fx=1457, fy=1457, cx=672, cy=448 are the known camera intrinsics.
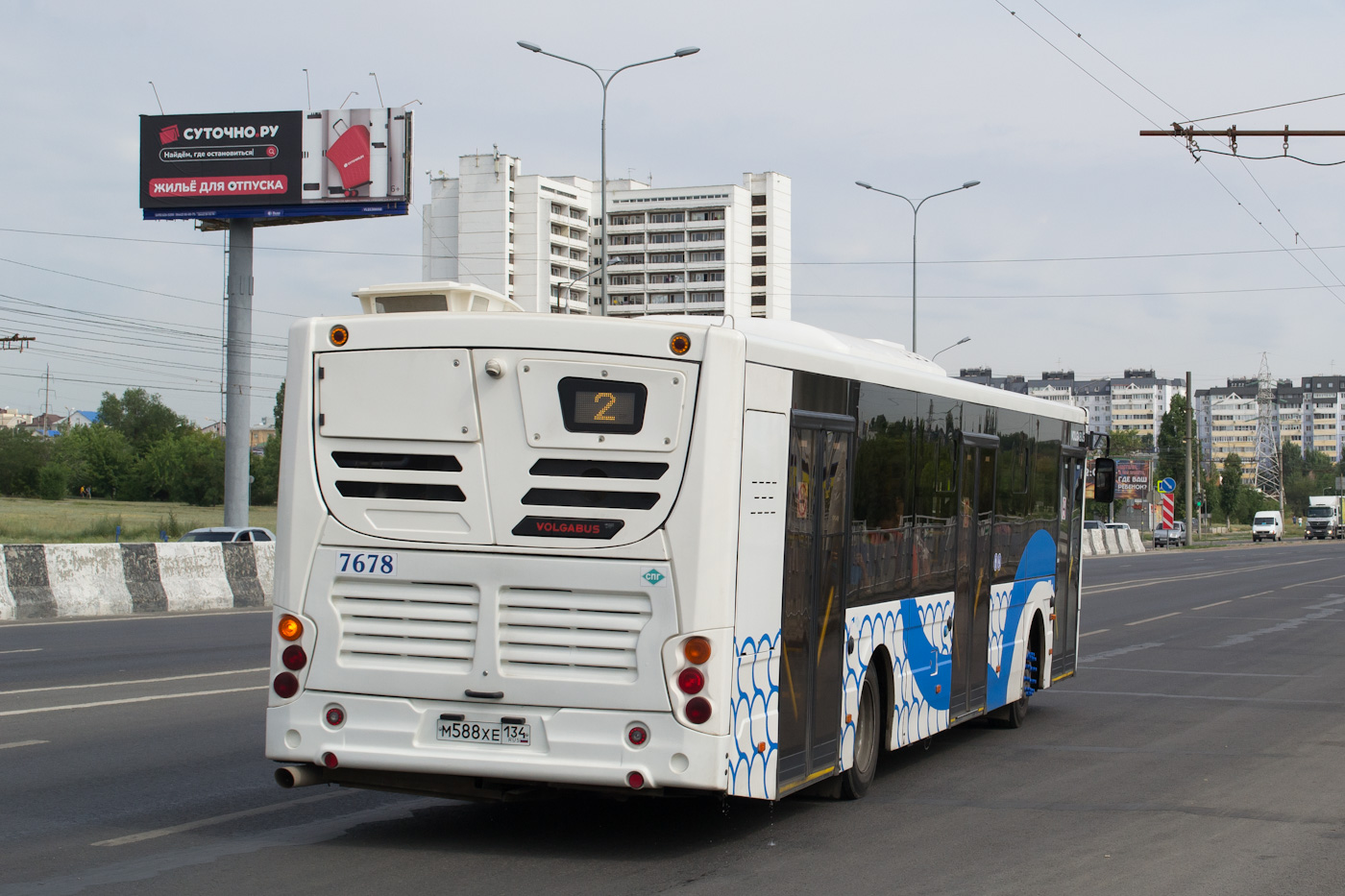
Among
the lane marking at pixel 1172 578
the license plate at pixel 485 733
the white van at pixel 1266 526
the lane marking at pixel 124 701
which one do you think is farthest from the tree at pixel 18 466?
the license plate at pixel 485 733

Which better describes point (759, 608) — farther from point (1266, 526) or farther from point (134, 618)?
point (1266, 526)

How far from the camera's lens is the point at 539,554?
274 inches

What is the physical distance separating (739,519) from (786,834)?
195 centimetres

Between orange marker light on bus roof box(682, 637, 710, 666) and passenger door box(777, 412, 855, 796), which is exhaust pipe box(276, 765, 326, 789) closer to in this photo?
orange marker light on bus roof box(682, 637, 710, 666)

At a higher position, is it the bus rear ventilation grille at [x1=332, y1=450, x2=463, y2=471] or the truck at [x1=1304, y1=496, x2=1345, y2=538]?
the bus rear ventilation grille at [x1=332, y1=450, x2=463, y2=471]

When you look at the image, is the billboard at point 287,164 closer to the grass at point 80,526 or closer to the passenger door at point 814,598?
the grass at point 80,526

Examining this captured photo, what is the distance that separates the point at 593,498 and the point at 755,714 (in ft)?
4.40

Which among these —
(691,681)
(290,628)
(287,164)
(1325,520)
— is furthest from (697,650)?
(1325,520)

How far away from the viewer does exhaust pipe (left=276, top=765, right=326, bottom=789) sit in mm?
7184

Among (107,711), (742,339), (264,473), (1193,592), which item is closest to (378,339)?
(742,339)

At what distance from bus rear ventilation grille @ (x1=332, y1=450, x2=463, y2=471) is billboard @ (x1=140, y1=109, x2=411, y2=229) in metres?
44.1

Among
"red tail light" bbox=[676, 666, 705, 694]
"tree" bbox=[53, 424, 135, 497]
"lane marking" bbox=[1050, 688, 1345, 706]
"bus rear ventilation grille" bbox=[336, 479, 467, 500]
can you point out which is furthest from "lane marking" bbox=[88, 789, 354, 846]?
"tree" bbox=[53, 424, 135, 497]

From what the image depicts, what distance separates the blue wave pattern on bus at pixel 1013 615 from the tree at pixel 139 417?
150 m

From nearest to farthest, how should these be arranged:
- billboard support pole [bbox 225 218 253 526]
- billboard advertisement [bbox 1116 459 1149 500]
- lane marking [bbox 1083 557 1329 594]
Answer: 1. lane marking [bbox 1083 557 1329 594]
2. billboard support pole [bbox 225 218 253 526]
3. billboard advertisement [bbox 1116 459 1149 500]
